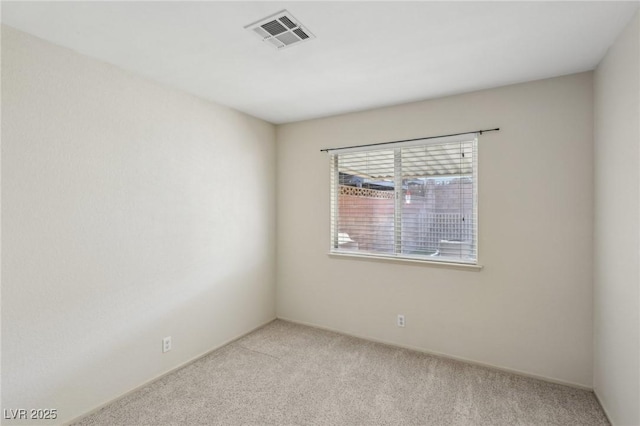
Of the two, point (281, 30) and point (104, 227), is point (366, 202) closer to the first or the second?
point (281, 30)

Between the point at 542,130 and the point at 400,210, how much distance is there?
1.41 meters

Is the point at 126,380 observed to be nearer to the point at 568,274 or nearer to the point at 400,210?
the point at 400,210

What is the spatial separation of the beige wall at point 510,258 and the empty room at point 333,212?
2cm

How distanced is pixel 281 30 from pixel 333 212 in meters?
2.19

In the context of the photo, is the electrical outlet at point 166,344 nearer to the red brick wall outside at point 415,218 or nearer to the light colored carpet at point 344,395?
the light colored carpet at point 344,395

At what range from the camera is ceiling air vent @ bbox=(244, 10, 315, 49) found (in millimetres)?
1775

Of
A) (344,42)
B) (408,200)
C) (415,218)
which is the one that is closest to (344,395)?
(415,218)

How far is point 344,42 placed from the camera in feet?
6.65

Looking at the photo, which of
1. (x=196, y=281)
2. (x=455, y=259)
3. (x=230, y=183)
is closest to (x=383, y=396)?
(x=455, y=259)

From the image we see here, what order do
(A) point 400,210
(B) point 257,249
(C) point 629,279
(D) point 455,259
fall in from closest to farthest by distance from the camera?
(C) point 629,279
(D) point 455,259
(A) point 400,210
(B) point 257,249

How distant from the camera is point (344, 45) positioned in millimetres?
2064

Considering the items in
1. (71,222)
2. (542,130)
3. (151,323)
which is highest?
(542,130)

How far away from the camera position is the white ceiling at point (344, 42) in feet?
5.57

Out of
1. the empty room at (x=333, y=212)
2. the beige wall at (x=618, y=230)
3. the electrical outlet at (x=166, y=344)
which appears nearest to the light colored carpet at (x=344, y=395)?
the empty room at (x=333, y=212)
